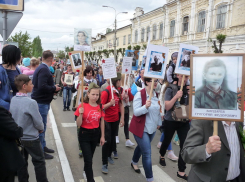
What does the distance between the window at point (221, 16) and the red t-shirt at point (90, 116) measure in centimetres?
2134

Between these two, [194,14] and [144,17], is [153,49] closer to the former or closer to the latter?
[194,14]

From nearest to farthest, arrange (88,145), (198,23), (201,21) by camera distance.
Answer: (88,145)
(201,21)
(198,23)

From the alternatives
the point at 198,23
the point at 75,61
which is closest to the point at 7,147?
→ the point at 75,61

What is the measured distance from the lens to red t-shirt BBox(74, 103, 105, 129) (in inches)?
131

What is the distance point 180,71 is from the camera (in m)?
3.86

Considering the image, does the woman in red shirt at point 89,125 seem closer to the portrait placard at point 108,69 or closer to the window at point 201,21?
the portrait placard at point 108,69

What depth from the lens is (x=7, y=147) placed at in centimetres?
216

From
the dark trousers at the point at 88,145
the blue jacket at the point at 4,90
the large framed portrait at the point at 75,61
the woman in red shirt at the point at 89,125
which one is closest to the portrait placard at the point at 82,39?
the large framed portrait at the point at 75,61

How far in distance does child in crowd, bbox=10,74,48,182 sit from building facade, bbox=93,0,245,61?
44.4ft

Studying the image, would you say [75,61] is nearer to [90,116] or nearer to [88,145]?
[90,116]

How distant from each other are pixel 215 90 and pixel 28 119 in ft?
7.96

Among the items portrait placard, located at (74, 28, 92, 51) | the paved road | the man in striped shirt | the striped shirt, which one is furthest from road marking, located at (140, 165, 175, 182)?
portrait placard, located at (74, 28, 92, 51)

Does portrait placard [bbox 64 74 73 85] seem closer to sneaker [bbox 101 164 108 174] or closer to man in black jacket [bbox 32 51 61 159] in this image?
man in black jacket [bbox 32 51 61 159]

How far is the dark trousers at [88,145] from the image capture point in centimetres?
327
